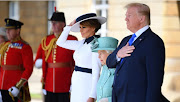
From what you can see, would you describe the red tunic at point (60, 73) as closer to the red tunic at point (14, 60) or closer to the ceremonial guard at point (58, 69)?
the ceremonial guard at point (58, 69)

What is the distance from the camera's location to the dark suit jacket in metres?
2.42

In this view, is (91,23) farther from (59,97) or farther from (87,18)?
(59,97)

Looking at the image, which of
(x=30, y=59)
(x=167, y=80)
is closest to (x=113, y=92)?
(x=30, y=59)

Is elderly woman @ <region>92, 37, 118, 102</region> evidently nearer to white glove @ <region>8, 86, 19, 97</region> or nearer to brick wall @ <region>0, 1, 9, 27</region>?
white glove @ <region>8, 86, 19, 97</region>

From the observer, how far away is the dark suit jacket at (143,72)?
95.3 inches

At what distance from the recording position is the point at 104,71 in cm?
297

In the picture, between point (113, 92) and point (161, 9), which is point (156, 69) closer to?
point (113, 92)

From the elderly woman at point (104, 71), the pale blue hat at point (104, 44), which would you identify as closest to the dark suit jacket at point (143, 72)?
the elderly woman at point (104, 71)

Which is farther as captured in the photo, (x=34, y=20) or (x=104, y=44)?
(x=34, y=20)

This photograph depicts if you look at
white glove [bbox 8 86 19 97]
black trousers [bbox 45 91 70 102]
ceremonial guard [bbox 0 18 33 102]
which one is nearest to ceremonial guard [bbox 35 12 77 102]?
black trousers [bbox 45 91 70 102]

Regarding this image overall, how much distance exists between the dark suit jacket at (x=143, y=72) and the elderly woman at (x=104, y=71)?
245 mm

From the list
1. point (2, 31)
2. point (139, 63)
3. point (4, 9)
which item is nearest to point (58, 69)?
point (2, 31)

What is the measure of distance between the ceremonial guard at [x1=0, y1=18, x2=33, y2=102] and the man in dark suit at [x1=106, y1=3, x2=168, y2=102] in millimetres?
1951

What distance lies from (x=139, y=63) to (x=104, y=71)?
1.76ft
